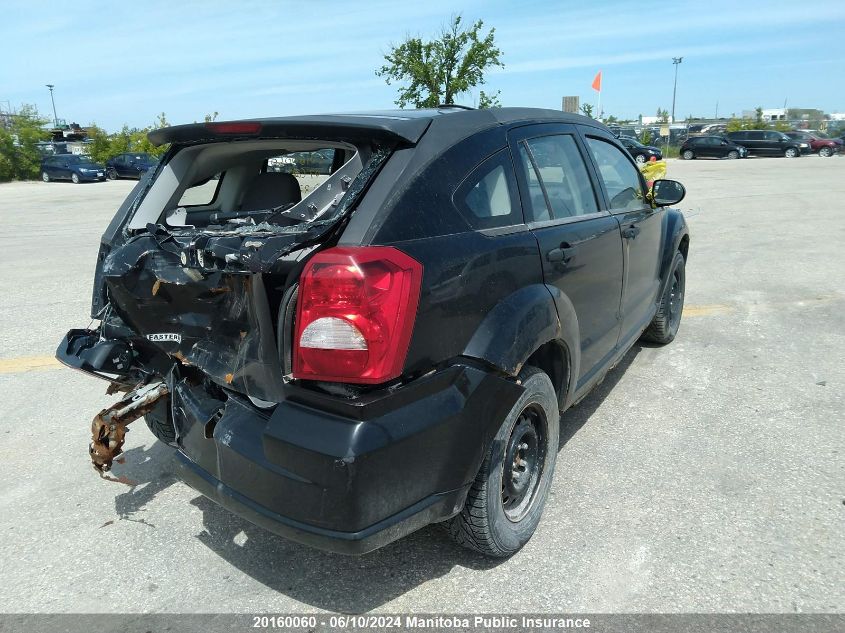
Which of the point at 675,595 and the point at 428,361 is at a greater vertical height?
the point at 428,361

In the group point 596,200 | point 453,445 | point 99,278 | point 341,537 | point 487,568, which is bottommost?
point 487,568

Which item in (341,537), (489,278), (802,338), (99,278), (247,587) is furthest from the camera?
(802,338)

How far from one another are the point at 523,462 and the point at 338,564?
908mm

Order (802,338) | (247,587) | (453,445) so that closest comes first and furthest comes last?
(453,445) → (247,587) → (802,338)

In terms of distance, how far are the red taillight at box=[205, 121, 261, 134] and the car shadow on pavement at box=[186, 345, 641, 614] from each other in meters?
1.79

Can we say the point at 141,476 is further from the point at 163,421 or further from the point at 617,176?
the point at 617,176

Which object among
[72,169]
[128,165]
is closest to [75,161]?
[72,169]

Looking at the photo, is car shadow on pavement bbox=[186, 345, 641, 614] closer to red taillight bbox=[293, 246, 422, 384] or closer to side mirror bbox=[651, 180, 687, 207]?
red taillight bbox=[293, 246, 422, 384]

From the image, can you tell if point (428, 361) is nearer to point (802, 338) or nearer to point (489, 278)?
point (489, 278)

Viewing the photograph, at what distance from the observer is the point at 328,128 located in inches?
99.0

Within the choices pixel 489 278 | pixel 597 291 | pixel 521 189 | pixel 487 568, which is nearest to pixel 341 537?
pixel 487 568

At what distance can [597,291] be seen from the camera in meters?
3.41

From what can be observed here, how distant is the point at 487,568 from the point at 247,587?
984 mm

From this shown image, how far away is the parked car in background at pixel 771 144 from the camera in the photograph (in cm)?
3734
